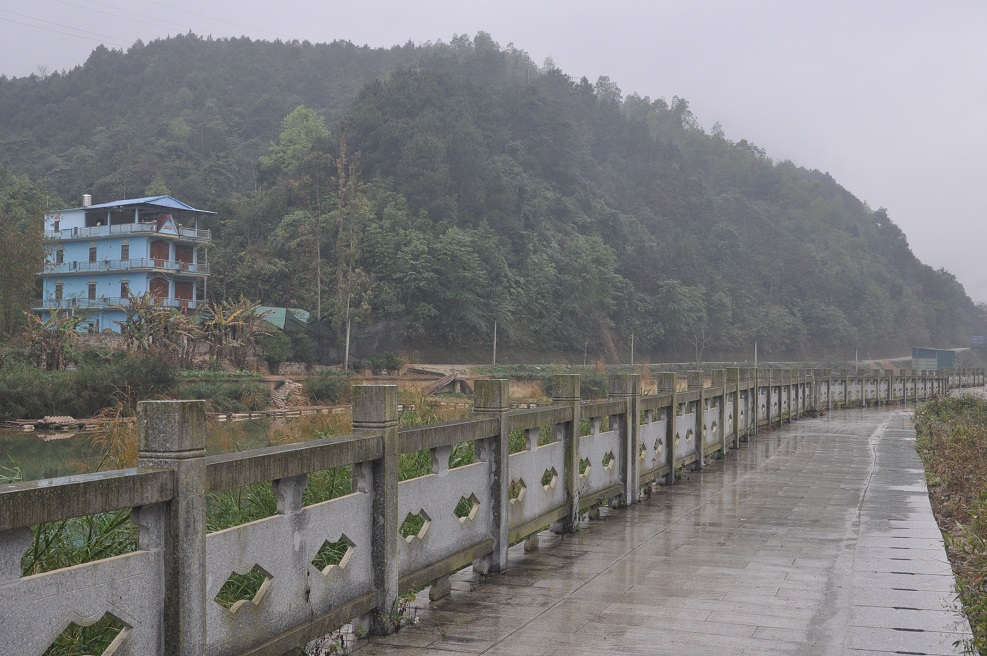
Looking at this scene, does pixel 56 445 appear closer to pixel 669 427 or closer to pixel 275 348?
pixel 669 427


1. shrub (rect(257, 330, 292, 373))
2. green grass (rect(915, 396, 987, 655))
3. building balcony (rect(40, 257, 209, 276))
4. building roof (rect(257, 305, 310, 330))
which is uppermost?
building balcony (rect(40, 257, 209, 276))

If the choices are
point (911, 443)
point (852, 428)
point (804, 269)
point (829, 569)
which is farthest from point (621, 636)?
point (804, 269)

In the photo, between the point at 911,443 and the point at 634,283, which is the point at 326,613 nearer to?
the point at 911,443

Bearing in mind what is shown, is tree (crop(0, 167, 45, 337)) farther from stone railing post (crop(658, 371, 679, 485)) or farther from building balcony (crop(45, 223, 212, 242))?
stone railing post (crop(658, 371, 679, 485))

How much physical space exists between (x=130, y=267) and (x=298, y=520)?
5138 cm

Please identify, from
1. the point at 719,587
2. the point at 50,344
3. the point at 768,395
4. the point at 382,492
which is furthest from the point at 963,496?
the point at 50,344

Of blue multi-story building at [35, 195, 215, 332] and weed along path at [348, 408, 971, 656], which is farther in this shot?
blue multi-story building at [35, 195, 215, 332]

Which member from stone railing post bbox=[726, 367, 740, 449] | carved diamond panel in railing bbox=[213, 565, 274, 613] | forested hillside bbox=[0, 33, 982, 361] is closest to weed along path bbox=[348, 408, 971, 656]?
carved diamond panel in railing bbox=[213, 565, 274, 613]

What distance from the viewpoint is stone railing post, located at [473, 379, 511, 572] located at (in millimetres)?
6125

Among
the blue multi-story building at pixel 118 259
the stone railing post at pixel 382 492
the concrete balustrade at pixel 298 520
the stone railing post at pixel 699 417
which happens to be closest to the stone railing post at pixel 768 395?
the stone railing post at pixel 699 417

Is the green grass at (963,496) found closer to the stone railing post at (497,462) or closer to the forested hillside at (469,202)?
the stone railing post at (497,462)

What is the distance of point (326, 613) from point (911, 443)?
573 inches

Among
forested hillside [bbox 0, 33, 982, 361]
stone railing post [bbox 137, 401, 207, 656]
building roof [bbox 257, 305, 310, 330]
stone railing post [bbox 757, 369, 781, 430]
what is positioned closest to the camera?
stone railing post [bbox 137, 401, 207, 656]

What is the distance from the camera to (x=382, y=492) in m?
4.73
